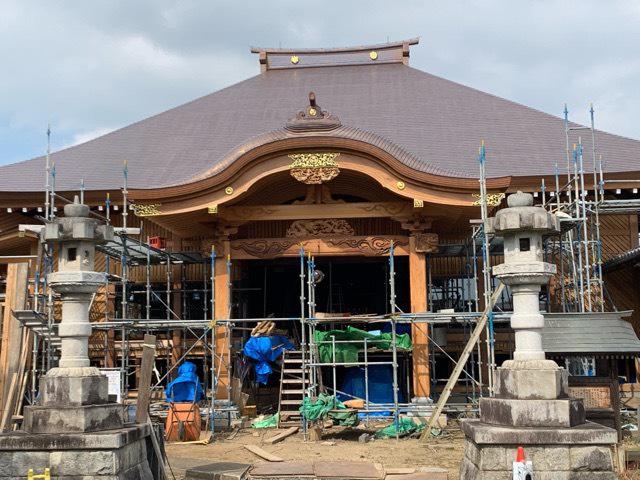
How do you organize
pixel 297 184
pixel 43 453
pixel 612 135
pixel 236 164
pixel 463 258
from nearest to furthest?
pixel 43 453 < pixel 236 164 < pixel 297 184 < pixel 463 258 < pixel 612 135

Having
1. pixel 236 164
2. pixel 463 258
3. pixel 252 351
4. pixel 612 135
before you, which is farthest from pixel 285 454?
pixel 612 135

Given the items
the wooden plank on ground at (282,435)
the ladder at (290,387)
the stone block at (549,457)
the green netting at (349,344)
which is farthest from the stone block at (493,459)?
the green netting at (349,344)

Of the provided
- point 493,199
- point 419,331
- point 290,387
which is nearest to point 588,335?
point 493,199

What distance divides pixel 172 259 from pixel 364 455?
7.46 m

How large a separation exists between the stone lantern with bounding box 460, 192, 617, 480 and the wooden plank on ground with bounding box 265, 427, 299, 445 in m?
5.33

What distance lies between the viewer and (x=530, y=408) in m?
7.37

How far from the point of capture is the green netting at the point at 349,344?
47.9 ft

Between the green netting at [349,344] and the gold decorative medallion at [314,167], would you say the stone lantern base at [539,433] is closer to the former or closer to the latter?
the green netting at [349,344]

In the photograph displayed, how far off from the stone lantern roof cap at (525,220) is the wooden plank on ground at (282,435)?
21.6ft

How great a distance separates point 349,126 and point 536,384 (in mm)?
9643

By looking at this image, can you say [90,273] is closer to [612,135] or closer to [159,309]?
Result: [159,309]

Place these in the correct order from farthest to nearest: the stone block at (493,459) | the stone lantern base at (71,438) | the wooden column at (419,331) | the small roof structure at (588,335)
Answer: the wooden column at (419,331), the small roof structure at (588,335), the stone lantern base at (71,438), the stone block at (493,459)

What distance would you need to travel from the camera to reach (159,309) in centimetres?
1853

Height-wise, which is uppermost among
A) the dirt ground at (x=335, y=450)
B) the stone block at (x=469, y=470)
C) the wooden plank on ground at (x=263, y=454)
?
the stone block at (x=469, y=470)
